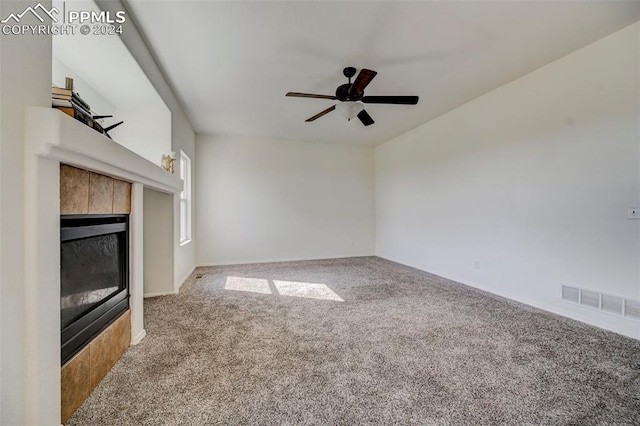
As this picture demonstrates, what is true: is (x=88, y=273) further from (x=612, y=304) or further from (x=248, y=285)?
(x=612, y=304)

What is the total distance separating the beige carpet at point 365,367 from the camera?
1.40 metres

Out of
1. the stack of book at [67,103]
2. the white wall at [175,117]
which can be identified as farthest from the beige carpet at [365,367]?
the stack of book at [67,103]

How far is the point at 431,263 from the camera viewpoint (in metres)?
4.58

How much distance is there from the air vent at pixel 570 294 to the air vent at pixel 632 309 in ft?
1.10

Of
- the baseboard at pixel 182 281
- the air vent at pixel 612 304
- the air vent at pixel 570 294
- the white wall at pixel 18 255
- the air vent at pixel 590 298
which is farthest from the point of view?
the baseboard at pixel 182 281

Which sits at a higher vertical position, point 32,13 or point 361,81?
point 361,81

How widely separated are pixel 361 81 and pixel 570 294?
2.97 metres

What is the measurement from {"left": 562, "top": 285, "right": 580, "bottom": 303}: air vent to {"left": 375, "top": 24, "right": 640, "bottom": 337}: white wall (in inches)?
2.8

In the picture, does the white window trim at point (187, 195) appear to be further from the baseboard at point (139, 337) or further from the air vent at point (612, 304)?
the air vent at point (612, 304)

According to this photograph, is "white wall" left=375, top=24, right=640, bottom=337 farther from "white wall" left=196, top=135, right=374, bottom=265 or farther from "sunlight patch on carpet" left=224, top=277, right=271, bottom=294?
"sunlight patch on carpet" left=224, top=277, right=271, bottom=294

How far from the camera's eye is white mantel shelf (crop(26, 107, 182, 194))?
1.04 metres

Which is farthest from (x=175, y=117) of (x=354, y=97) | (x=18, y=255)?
(x=18, y=255)

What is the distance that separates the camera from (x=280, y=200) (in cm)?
567

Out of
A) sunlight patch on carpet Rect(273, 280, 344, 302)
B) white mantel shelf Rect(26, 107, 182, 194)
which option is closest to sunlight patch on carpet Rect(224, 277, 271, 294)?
sunlight patch on carpet Rect(273, 280, 344, 302)
